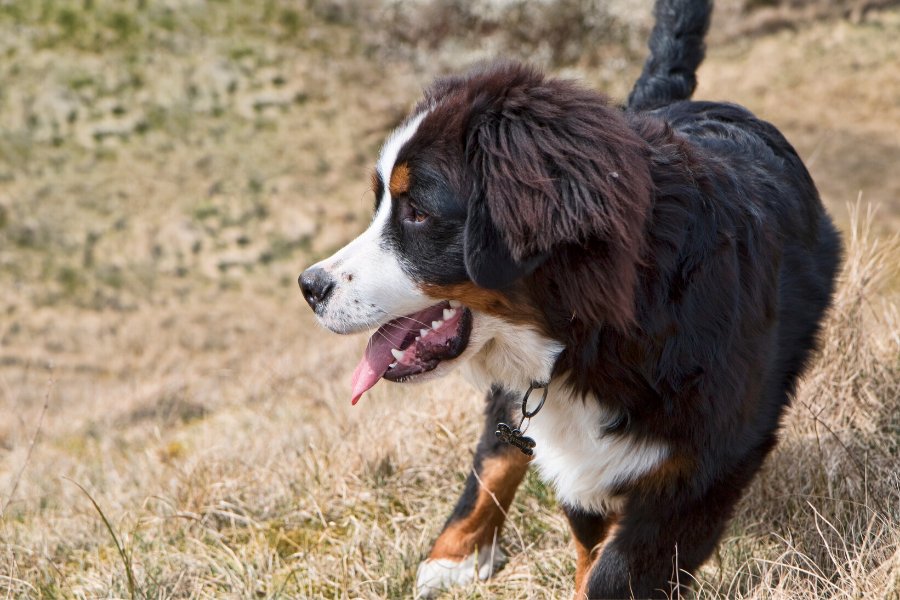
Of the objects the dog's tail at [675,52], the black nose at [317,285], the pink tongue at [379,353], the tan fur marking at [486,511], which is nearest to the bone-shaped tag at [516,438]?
the tan fur marking at [486,511]

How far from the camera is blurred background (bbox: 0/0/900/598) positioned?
299 cm

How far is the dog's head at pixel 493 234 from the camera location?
7.03ft

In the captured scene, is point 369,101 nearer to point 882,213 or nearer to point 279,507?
point 882,213

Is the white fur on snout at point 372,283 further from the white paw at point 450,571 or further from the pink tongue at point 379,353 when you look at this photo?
the white paw at point 450,571

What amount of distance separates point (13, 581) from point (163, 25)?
10.7m

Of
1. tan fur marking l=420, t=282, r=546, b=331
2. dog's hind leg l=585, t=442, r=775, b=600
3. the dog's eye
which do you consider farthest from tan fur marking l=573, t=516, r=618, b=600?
the dog's eye

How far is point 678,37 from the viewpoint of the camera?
3.56 meters

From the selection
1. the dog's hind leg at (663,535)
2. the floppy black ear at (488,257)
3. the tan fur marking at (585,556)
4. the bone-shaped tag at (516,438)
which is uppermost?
the floppy black ear at (488,257)

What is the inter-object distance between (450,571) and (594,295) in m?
1.30

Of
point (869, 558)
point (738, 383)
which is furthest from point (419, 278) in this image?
point (869, 558)

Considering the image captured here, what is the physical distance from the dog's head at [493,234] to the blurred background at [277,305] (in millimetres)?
884

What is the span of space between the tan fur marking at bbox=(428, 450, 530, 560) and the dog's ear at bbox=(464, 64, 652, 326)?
37.9 inches

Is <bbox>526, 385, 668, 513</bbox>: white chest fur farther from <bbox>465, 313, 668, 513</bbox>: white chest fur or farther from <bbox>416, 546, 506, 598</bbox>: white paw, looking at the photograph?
<bbox>416, 546, 506, 598</bbox>: white paw

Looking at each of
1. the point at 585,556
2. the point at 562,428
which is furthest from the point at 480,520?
the point at 562,428
